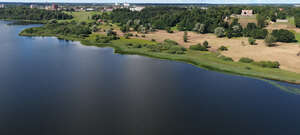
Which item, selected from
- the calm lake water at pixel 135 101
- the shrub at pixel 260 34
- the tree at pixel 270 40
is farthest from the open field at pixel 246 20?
the calm lake water at pixel 135 101

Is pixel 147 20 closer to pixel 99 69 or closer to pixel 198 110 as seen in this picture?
pixel 99 69

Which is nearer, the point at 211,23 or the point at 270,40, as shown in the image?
the point at 270,40

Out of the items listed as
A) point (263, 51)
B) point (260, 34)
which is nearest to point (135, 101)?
point (263, 51)

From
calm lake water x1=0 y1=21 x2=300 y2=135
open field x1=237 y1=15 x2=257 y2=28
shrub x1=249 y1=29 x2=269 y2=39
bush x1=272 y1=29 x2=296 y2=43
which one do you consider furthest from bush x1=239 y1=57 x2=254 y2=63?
open field x1=237 y1=15 x2=257 y2=28

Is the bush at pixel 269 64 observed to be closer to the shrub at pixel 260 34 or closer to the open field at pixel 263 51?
the open field at pixel 263 51

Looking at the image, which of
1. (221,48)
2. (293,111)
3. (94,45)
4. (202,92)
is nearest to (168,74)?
(202,92)

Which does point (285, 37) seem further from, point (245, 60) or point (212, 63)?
point (212, 63)

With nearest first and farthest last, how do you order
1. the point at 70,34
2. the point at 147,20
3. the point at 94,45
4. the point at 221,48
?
the point at 221,48, the point at 94,45, the point at 70,34, the point at 147,20

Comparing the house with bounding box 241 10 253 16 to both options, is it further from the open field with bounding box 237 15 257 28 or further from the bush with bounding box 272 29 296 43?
the bush with bounding box 272 29 296 43

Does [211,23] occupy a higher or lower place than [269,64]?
higher
